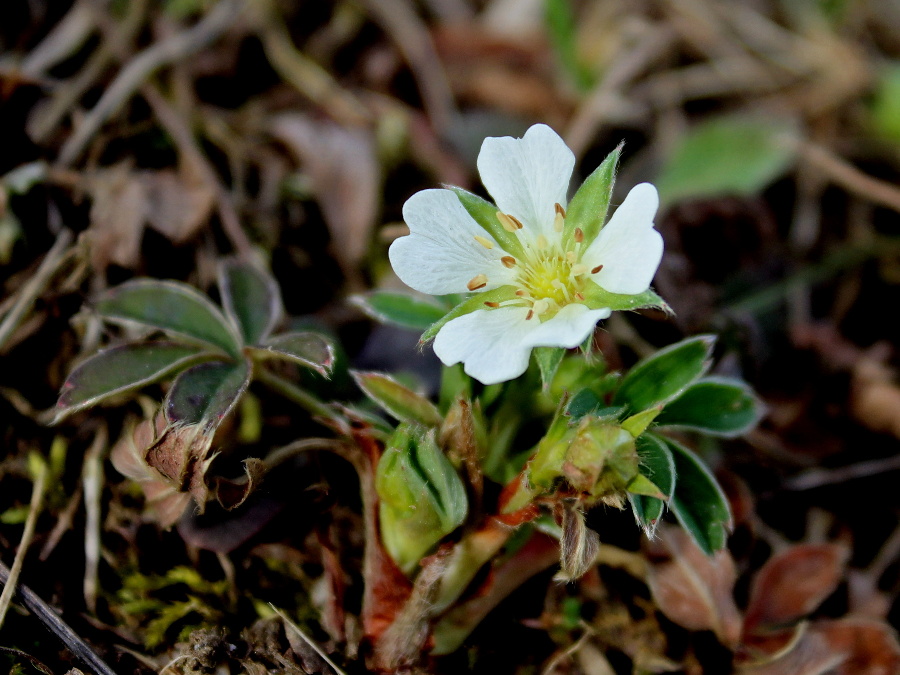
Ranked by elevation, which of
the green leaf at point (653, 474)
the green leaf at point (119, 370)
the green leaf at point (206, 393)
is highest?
the green leaf at point (119, 370)

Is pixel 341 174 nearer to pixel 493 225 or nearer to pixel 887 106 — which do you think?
pixel 493 225

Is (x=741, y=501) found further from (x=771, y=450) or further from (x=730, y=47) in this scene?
(x=730, y=47)

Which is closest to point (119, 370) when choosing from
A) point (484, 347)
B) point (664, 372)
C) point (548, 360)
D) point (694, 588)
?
point (484, 347)

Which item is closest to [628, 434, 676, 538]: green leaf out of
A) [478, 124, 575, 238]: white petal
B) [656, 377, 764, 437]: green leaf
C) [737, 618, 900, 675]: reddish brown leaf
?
[656, 377, 764, 437]: green leaf

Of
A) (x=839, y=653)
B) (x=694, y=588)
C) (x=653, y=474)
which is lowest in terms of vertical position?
(x=839, y=653)

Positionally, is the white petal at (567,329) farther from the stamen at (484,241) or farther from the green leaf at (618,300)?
the stamen at (484,241)

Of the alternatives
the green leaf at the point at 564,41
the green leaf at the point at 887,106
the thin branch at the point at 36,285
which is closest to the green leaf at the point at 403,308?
the thin branch at the point at 36,285

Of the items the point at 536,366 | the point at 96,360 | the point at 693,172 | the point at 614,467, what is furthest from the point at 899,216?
the point at 96,360
